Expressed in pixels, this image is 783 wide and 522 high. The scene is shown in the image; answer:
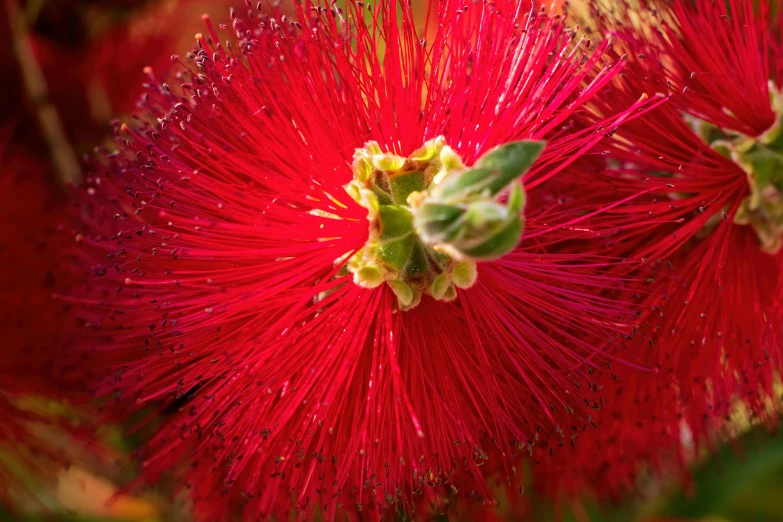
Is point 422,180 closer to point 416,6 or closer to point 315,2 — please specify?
point 315,2

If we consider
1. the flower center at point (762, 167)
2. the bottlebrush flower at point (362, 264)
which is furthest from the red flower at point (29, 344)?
the flower center at point (762, 167)

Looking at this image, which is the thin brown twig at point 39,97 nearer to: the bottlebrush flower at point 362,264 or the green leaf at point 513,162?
the bottlebrush flower at point 362,264

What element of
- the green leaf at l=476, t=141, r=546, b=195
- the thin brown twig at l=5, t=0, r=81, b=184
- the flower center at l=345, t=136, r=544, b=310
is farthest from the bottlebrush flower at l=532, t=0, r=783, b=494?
the thin brown twig at l=5, t=0, r=81, b=184

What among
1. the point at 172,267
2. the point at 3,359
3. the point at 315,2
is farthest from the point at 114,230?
the point at 315,2

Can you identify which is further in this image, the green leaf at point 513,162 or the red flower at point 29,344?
the red flower at point 29,344

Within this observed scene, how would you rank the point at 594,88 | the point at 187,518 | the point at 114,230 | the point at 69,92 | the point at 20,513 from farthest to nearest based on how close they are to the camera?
the point at 69,92
the point at 20,513
the point at 187,518
the point at 114,230
the point at 594,88

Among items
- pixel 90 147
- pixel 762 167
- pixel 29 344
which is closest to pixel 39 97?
pixel 90 147
